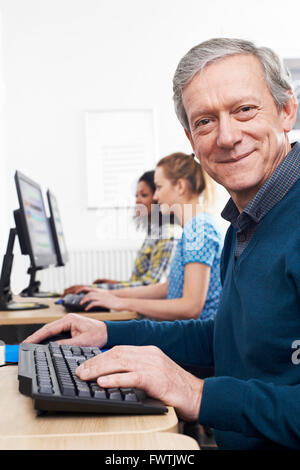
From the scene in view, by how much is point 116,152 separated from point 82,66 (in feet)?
2.93

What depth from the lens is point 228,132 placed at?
99cm

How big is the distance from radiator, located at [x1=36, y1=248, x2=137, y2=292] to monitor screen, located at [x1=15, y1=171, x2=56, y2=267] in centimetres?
236

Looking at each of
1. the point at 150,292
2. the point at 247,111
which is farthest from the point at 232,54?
the point at 150,292

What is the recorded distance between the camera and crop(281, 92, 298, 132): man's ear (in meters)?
1.03

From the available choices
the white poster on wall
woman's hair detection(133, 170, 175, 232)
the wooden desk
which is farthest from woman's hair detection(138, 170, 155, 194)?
the wooden desk

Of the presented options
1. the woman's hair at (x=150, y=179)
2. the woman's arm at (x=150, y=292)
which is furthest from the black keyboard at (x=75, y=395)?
the woman's hair at (x=150, y=179)

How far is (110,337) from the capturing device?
111 centimetres

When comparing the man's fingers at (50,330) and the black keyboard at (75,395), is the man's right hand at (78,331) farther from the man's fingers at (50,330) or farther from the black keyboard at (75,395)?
the black keyboard at (75,395)

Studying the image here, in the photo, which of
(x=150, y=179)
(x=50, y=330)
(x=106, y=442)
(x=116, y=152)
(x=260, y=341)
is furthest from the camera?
(x=116, y=152)

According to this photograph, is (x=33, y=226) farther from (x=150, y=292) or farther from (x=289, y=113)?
(x=289, y=113)

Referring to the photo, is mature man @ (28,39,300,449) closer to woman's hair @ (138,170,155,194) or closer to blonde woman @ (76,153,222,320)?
blonde woman @ (76,153,222,320)

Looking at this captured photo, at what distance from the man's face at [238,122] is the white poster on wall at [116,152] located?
4066mm
